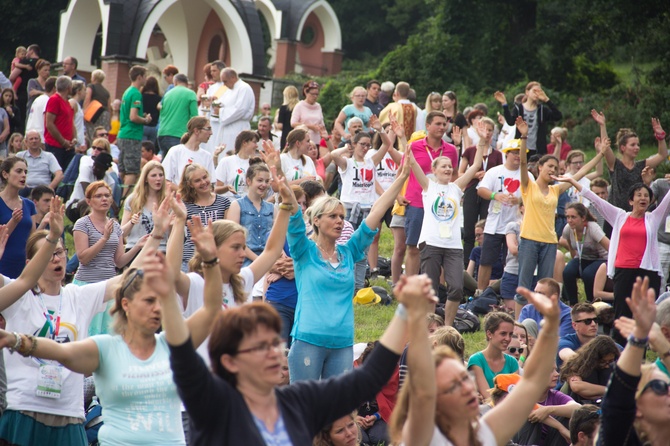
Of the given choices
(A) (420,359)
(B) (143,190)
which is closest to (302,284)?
(A) (420,359)

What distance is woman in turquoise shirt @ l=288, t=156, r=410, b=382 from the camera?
6.65 metres

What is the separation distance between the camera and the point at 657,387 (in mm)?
4402

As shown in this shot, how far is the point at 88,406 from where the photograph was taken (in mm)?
6988

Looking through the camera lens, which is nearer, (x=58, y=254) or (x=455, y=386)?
(x=455, y=386)

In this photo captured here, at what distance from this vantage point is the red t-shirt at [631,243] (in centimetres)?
1052

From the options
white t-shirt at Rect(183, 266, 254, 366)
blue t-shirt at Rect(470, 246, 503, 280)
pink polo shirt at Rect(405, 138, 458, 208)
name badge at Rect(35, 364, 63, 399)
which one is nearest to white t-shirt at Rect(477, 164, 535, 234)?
blue t-shirt at Rect(470, 246, 503, 280)

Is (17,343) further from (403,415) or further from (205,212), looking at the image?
(205,212)

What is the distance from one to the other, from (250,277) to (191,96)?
9675 mm

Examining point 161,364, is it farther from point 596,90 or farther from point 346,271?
point 596,90

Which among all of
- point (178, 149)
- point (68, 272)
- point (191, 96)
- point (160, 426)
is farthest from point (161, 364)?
point (191, 96)

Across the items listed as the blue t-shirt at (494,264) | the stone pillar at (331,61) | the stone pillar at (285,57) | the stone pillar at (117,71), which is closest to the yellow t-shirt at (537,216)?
the blue t-shirt at (494,264)

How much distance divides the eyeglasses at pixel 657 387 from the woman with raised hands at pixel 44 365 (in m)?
3.07

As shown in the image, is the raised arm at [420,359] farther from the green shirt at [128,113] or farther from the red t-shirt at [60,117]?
the green shirt at [128,113]

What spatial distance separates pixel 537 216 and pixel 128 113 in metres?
8.12
